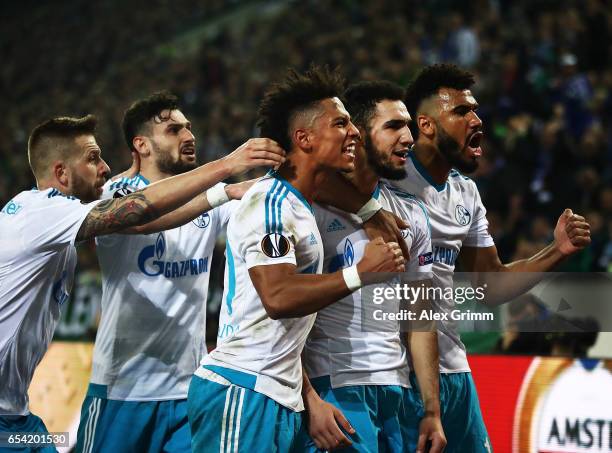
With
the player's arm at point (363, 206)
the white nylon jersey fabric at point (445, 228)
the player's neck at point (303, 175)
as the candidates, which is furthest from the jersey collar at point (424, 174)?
the player's neck at point (303, 175)

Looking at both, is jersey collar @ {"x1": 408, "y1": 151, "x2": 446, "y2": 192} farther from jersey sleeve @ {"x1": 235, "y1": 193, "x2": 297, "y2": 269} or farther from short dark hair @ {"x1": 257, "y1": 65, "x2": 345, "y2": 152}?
jersey sleeve @ {"x1": 235, "y1": 193, "x2": 297, "y2": 269}

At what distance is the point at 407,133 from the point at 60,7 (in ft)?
67.3

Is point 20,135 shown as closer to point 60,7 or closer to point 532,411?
point 60,7

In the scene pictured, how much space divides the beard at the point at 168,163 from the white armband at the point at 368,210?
1.43m

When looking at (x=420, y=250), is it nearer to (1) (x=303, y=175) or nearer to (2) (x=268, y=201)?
(1) (x=303, y=175)

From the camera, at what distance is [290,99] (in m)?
3.75

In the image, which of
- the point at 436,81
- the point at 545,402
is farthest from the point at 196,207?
the point at 545,402

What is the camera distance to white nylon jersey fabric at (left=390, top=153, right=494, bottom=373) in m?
4.38

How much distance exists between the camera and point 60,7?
22.8m

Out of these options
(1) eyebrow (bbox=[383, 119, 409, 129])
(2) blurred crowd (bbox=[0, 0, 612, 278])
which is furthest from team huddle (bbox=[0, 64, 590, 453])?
(2) blurred crowd (bbox=[0, 0, 612, 278])

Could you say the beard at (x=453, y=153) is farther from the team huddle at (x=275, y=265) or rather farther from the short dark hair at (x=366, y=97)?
the short dark hair at (x=366, y=97)

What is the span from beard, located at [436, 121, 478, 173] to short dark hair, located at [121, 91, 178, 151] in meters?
1.61

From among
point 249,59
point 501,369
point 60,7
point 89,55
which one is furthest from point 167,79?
point 501,369

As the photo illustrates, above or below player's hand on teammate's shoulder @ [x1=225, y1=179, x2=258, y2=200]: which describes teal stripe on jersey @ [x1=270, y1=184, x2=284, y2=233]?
below
